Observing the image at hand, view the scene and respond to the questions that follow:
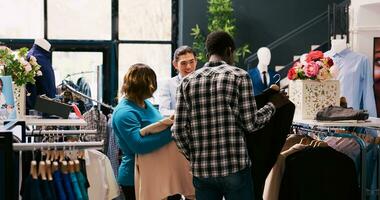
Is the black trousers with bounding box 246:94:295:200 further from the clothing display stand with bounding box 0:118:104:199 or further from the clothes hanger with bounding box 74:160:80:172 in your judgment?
the clothes hanger with bounding box 74:160:80:172

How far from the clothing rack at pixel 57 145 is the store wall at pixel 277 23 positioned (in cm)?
708

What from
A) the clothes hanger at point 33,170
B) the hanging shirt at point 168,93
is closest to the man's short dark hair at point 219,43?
the clothes hanger at point 33,170

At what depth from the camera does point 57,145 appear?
3090 mm

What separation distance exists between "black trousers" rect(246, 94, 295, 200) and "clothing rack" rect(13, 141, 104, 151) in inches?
42.4

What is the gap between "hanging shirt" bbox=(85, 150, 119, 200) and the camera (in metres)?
3.89

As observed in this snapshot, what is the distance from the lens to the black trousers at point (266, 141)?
12.4 ft

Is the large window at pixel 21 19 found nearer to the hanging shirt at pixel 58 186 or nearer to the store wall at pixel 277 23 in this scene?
the store wall at pixel 277 23

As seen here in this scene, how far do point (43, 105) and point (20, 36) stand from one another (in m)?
6.21

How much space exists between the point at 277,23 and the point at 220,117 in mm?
7168

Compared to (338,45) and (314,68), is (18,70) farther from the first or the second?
(338,45)

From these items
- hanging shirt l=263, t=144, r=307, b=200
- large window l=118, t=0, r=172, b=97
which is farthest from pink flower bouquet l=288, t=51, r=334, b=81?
large window l=118, t=0, r=172, b=97

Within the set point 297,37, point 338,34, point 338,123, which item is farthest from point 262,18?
point 338,123

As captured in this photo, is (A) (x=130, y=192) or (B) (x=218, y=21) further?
(B) (x=218, y=21)

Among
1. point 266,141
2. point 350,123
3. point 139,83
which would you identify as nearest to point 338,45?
point 350,123
